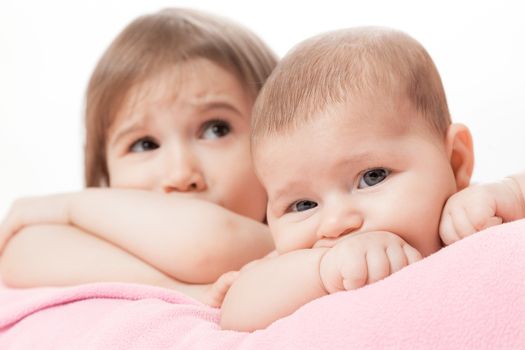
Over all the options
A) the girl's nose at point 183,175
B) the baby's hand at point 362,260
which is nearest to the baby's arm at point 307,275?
the baby's hand at point 362,260

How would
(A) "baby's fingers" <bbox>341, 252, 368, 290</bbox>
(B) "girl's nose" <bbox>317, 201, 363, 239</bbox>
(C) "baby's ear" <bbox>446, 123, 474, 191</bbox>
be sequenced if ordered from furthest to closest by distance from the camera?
(C) "baby's ear" <bbox>446, 123, 474, 191</bbox> < (B) "girl's nose" <bbox>317, 201, 363, 239</bbox> < (A) "baby's fingers" <bbox>341, 252, 368, 290</bbox>

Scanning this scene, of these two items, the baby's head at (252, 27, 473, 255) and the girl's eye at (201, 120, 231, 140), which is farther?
the girl's eye at (201, 120, 231, 140)

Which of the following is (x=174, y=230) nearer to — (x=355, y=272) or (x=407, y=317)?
(x=355, y=272)

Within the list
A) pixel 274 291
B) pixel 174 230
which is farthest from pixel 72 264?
pixel 274 291

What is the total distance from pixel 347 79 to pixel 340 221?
213 millimetres

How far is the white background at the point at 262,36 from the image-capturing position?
1.94 meters

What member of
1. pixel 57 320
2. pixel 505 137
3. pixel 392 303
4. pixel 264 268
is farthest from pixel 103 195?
pixel 505 137

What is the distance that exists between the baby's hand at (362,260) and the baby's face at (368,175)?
0.15 feet

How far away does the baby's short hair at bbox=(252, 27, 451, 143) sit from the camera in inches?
43.8

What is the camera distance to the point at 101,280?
1409 millimetres

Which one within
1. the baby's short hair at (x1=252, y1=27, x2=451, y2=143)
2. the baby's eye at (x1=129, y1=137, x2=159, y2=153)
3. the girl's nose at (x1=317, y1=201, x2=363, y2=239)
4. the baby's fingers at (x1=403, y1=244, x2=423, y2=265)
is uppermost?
the baby's short hair at (x1=252, y1=27, x2=451, y2=143)

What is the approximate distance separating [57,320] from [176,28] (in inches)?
33.9

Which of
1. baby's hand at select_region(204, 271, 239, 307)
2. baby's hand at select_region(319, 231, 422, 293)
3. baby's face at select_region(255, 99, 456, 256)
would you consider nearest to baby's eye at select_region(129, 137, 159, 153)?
baby's hand at select_region(204, 271, 239, 307)

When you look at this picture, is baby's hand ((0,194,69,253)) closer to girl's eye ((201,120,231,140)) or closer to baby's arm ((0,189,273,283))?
baby's arm ((0,189,273,283))
